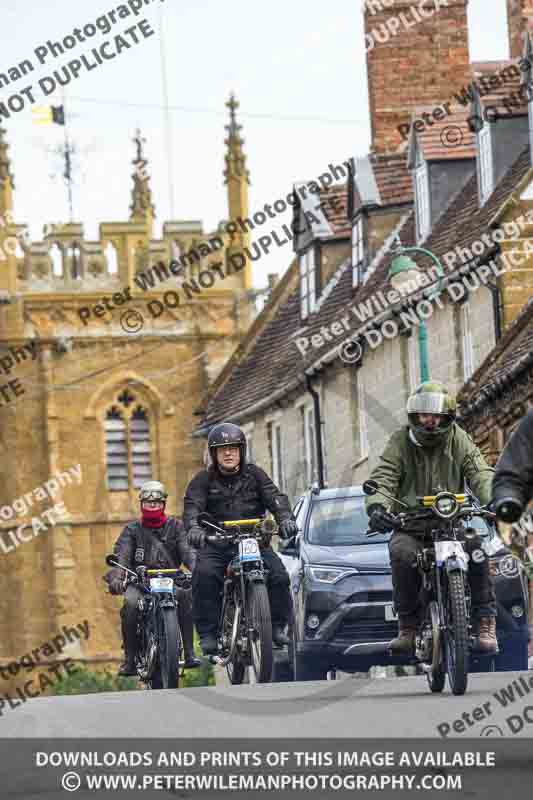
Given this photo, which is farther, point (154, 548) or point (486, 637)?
point (154, 548)

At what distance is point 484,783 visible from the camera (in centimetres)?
972

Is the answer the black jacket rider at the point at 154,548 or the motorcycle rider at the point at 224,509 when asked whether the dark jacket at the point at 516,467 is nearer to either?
the motorcycle rider at the point at 224,509

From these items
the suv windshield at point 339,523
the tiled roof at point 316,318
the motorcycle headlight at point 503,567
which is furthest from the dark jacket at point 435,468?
the tiled roof at point 316,318

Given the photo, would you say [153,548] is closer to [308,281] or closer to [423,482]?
[423,482]

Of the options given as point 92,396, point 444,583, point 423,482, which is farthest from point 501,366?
point 92,396

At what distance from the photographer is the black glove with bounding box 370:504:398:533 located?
13727 mm

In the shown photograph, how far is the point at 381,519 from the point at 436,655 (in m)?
0.84

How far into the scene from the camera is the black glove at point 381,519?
45.0 ft

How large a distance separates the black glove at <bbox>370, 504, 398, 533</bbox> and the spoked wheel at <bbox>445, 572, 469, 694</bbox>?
49 centimetres

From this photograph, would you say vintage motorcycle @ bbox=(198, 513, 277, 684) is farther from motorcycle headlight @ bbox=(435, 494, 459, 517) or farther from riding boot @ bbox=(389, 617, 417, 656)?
motorcycle headlight @ bbox=(435, 494, 459, 517)

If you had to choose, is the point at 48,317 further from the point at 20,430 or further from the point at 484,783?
the point at 484,783

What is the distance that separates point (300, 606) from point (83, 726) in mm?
5491

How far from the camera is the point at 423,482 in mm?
14148

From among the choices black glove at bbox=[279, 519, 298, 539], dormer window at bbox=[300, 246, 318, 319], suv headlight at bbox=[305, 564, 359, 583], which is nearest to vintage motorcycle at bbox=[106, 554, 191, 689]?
black glove at bbox=[279, 519, 298, 539]
